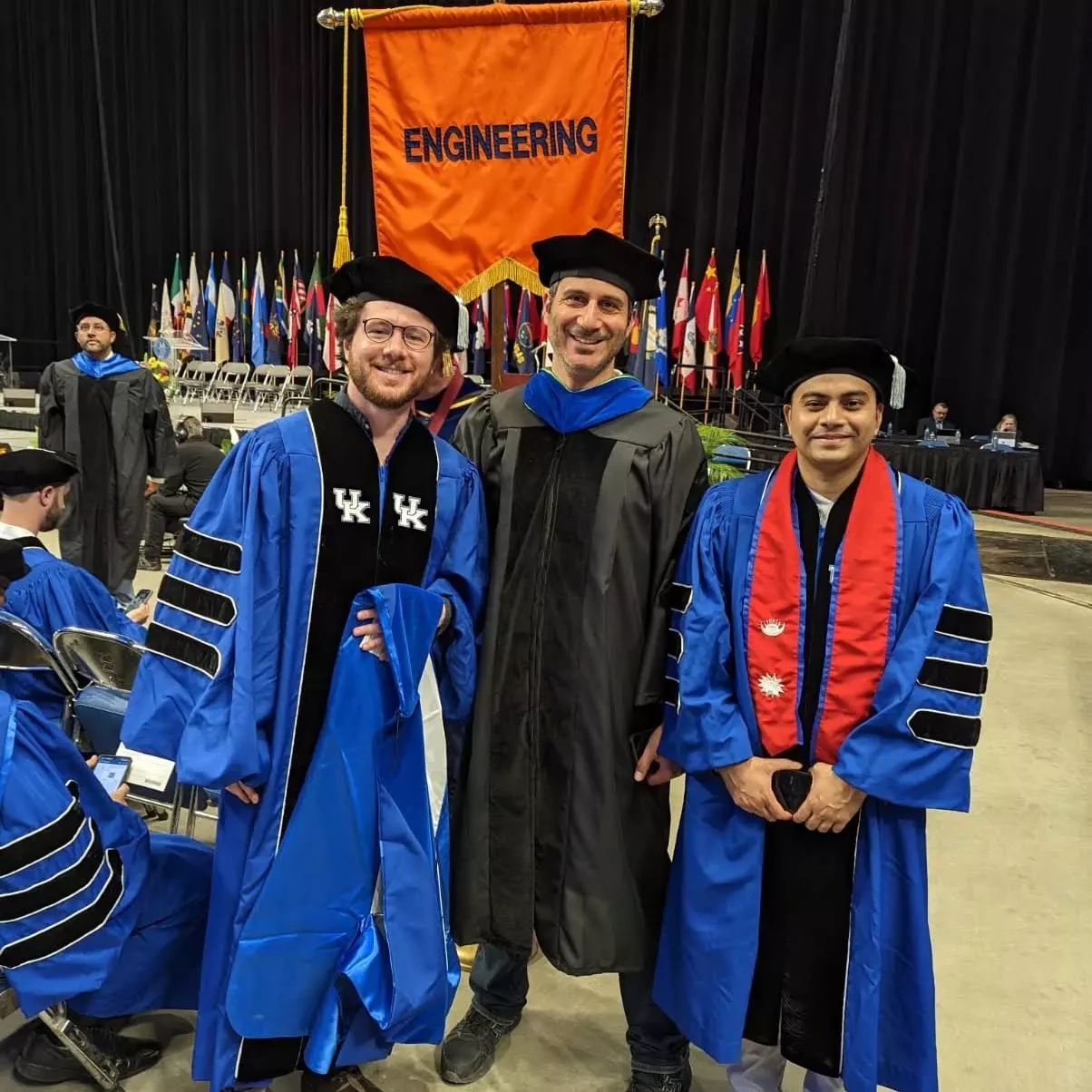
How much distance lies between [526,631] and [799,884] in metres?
0.68

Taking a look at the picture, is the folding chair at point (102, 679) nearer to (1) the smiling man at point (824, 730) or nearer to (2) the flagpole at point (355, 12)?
(1) the smiling man at point (824, 730)

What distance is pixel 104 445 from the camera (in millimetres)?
5055

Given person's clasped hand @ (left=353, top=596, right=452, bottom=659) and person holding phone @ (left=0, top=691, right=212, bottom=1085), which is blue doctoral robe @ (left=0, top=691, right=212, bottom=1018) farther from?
person's clasped hand @ (left=353, top=596, right=452, bottom=659)

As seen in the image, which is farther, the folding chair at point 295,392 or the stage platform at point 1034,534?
the folding chair at point 295,392

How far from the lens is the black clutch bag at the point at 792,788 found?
1633 millimetres

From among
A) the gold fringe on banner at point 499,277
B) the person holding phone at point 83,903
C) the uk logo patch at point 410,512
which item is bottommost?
the person holding phone at point 83,903

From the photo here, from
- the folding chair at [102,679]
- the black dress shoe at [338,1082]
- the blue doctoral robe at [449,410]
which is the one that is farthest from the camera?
the blue doctoral robe at [449,410]

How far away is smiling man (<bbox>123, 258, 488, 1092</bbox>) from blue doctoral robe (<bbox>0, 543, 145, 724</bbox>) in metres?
0.83

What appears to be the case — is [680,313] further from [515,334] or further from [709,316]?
[515,334]

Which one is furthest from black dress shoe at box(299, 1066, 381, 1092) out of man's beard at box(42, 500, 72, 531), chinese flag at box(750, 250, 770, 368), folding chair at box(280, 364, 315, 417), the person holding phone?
chinese flag at box(750, 250, 770, 368)

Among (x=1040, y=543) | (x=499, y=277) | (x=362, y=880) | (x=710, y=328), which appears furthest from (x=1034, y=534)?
(x=362, y=880)

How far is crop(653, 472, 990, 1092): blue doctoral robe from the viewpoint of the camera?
160 centimetres

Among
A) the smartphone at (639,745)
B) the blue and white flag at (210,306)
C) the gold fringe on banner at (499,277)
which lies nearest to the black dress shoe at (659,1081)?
the smartphone at (639,745)

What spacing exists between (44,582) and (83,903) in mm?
1054
